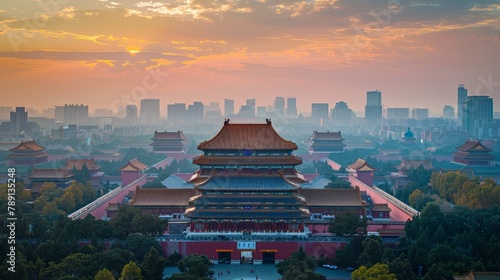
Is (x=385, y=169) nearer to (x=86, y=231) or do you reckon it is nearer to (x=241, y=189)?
(x=241, y=189)

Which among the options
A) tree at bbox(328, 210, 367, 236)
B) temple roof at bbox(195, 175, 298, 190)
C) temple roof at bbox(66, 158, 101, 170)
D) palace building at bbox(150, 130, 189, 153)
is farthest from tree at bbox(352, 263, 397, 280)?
palace building at bbox(150, 130, 189, 153)

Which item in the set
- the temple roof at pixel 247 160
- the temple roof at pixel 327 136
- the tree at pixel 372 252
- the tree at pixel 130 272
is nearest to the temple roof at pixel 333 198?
the temple roof at pixel 247 160

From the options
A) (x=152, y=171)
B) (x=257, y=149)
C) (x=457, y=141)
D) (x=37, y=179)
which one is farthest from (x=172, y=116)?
(x=257, y=149)

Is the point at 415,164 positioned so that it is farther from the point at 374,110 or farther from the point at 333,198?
the point at 374,110

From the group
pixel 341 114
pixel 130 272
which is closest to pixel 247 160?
pixel 130 272

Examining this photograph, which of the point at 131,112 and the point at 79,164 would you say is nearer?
the point at 79,164

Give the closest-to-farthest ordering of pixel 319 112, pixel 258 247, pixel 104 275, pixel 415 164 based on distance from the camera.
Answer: pixel 104 275
pixel 258 247
pixel 415 164
pixel 319 112
